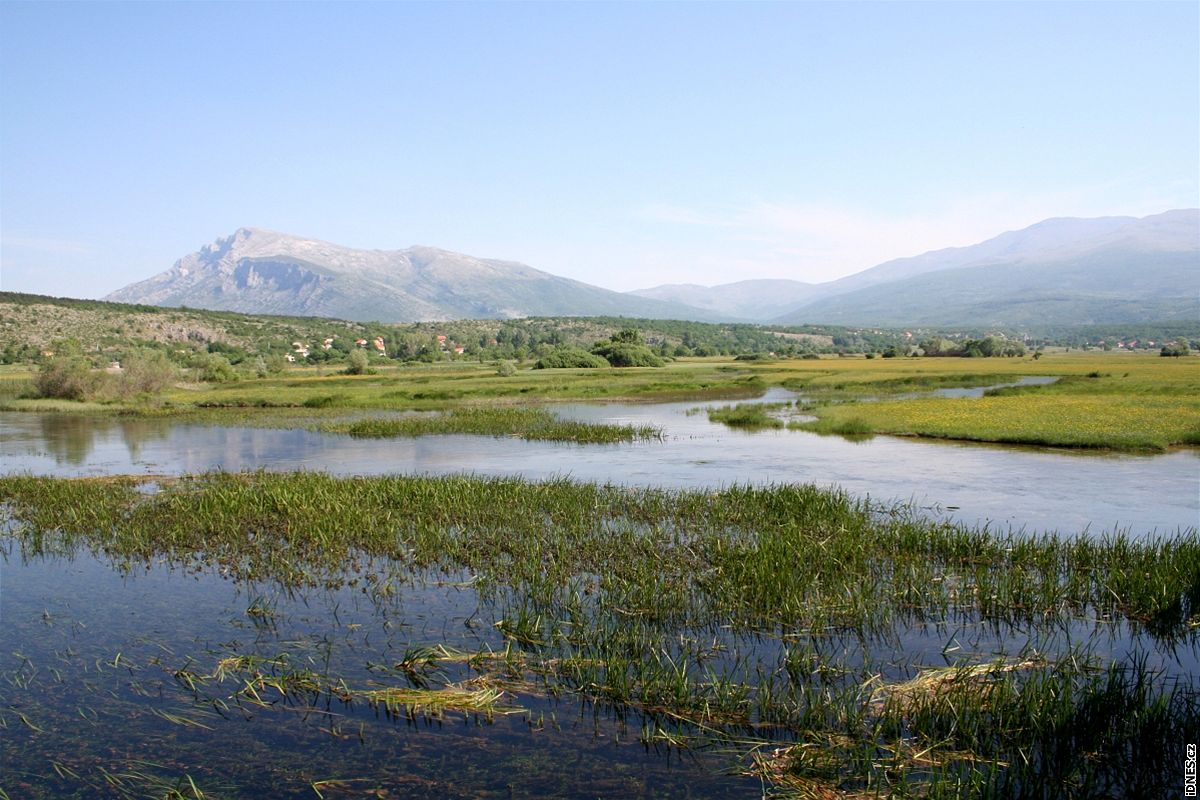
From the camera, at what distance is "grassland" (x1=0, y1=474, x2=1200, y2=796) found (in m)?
8.55

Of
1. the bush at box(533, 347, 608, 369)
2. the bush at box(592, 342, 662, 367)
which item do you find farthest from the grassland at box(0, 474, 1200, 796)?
the bush at box(592, 342, 662, 367)

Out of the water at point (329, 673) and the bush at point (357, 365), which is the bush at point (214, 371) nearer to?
the bush at point (357, 365)

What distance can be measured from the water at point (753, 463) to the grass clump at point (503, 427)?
4.56 ft

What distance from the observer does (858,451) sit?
3131 centimetres

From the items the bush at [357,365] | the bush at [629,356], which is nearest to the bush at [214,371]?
the bush at [357,365]

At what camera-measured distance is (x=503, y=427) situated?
4041 cm

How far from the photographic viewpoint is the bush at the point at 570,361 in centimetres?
9674

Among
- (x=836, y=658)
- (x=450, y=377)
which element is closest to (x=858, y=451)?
(x=836, y=658)

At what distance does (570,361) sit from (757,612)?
86.6 meters

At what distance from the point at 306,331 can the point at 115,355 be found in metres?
49.8

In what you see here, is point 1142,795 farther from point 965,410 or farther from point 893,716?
point 965,410

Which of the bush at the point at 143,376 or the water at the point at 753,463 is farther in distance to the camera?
the bush at the point at 143,376

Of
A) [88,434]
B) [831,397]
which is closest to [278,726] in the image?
[88,434]

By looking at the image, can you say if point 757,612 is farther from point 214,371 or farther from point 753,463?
point 214,371
